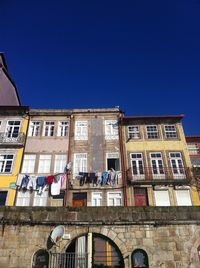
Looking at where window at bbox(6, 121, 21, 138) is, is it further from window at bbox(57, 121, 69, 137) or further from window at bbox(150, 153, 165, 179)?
window at bbox(150, 153, 165, 179)

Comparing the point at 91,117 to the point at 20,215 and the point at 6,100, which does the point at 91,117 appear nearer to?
the point at 6,100

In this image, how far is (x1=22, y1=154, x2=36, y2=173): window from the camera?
19359mm

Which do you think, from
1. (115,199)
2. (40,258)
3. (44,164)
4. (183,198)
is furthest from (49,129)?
(40,258)

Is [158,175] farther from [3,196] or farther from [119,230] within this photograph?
[3,196]

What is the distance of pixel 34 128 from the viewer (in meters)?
21.6

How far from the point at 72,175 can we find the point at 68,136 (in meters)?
3.69

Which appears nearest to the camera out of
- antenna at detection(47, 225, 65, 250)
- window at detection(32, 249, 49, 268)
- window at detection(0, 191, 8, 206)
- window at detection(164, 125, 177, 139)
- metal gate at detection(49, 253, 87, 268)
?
metal gate at detection(49, 253, 87, 268)

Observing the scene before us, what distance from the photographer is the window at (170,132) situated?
21.2 m

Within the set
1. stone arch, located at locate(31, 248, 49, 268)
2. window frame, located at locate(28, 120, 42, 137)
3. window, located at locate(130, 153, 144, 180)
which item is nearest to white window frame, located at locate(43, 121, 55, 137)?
window frame, located at locate(28, 120, 42, 137)

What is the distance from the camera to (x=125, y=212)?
33.4 ft

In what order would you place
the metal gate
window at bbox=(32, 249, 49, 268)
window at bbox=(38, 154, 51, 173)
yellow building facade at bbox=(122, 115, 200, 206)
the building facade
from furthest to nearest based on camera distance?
window at bbox=(38, 154, 51, 173) → yellow building facade at bbox=(122, 115, 200, 206) → the building facade → window at bbox=(32, 249, 49, 268) → the metal gate

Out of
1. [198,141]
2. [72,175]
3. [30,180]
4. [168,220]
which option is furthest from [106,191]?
[198,141]

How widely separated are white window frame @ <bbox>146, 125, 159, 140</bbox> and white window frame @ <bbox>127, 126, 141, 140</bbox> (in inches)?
33.9

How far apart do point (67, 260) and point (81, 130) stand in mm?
13348
